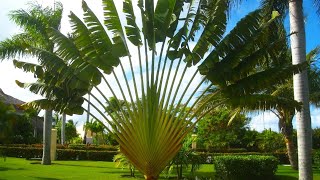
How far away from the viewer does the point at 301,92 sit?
1109 centimetres

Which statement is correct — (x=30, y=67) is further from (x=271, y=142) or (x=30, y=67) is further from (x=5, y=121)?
(x=271, y=142)

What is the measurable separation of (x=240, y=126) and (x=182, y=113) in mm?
27584

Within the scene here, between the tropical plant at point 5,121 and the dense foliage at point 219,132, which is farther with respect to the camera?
the dense foliage at point 219,132

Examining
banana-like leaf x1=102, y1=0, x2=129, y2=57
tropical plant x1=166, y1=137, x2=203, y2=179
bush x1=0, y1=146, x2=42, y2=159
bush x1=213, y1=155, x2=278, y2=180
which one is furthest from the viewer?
bush x1=0, y1=146, x2=42, y2=159

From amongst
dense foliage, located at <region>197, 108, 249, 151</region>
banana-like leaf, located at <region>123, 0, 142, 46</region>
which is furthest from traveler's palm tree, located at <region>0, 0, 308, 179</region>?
dense foliage, located at <region>197, 108, 249, 151</region>

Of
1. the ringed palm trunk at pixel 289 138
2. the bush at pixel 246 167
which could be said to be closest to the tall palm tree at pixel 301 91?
the bush at pixel 246 167

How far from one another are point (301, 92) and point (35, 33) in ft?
49.1

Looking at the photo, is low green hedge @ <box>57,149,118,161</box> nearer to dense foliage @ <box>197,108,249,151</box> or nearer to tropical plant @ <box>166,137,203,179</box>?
dense foliage @ <box>197,108,249,151</box>

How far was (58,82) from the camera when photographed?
12.9 meters

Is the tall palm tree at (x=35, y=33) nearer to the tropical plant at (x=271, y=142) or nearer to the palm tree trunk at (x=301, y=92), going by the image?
the palm tree trunk at (x=301, y=92)

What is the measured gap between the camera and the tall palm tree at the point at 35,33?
20125mm

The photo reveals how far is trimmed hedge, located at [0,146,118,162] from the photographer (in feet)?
92.6

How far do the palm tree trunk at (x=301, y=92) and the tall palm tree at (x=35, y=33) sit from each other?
12.9m

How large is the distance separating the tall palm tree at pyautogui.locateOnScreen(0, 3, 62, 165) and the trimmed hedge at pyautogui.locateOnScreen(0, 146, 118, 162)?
674 cm
